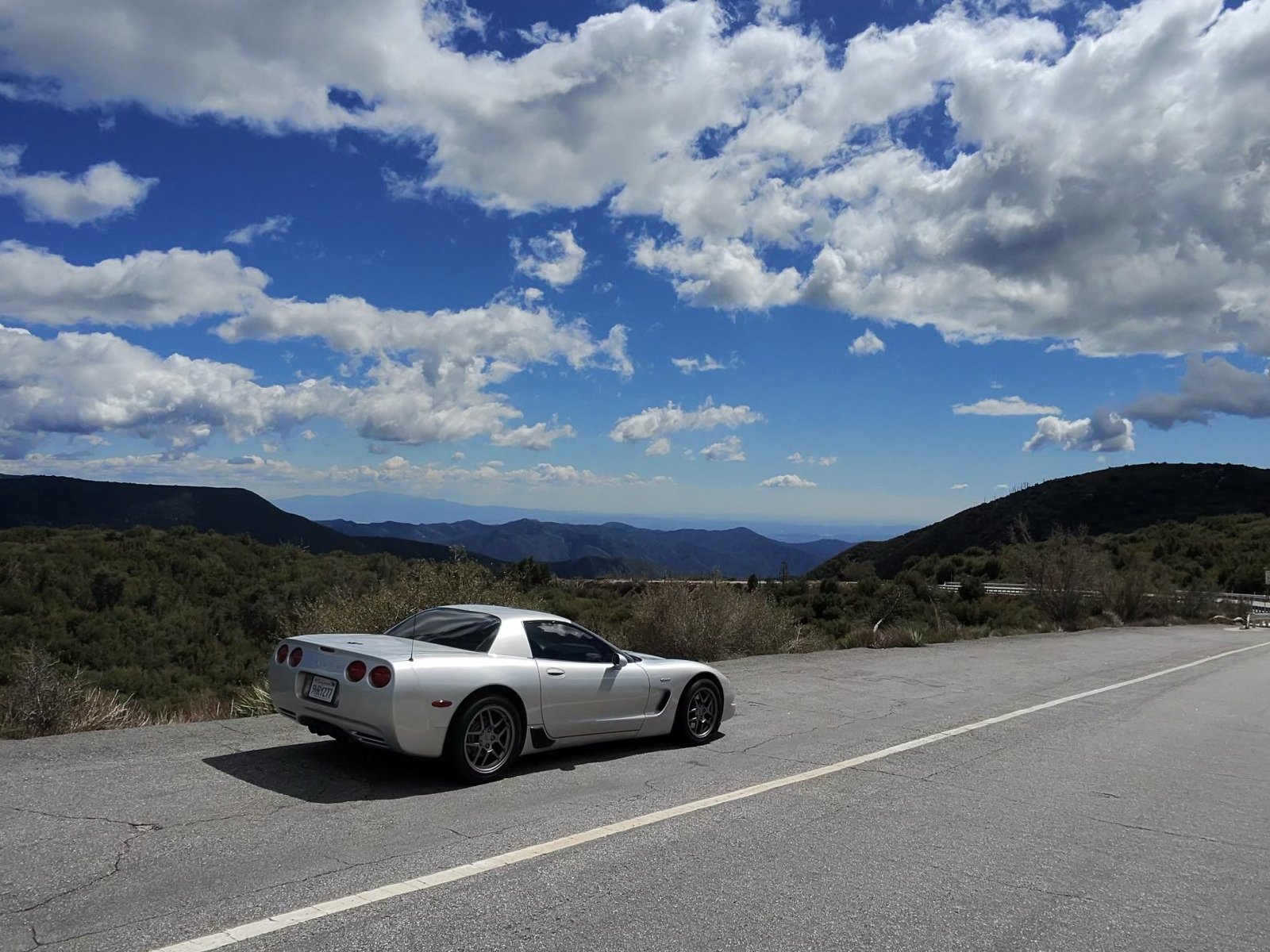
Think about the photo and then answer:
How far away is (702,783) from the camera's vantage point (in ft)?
23.7

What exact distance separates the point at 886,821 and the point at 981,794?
51.6 inches

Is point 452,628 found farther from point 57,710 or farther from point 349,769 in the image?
point 57,710

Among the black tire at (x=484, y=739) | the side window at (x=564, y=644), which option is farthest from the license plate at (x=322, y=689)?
the side window at (x=564, y=644)

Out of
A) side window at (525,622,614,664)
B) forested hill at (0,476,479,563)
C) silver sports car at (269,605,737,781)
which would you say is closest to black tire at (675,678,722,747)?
silver sports car at (269,605,737,781)

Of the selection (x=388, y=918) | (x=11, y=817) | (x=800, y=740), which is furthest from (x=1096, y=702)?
(x=11, y=817)

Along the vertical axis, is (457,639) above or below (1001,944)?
above

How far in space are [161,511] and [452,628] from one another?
275ft

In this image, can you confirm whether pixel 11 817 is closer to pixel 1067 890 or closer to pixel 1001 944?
pixel 1001 944

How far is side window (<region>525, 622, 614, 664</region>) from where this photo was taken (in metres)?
7.78

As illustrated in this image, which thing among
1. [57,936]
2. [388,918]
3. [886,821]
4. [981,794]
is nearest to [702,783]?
[886,821]

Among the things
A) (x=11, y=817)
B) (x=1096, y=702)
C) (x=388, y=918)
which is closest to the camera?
(x=388, y=918)

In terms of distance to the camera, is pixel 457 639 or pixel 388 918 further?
pixel 457 639

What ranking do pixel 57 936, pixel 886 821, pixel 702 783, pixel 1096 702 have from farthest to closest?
pixel 1096 702 → pixel 702 783 → pixel 886 821 → pixel 57 936

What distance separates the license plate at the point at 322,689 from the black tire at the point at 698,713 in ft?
10.2
